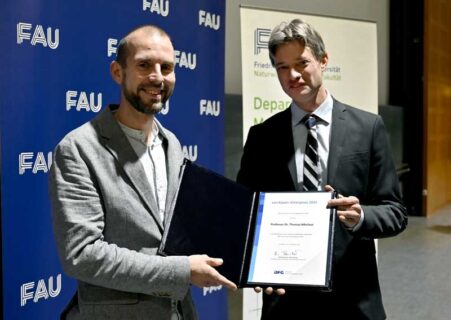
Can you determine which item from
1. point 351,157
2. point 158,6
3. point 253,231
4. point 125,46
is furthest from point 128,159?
point 158,6

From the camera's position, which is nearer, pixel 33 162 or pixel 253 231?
pixel 253 231

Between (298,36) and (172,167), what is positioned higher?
(298,36)

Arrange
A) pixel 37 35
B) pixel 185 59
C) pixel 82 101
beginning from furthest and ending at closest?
pixel 185 59 < pixel 82 101 < pixel 37 35

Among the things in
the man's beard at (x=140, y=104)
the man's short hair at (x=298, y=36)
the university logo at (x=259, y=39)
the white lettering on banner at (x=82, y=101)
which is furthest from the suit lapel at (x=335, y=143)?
the university logo at (x=259, y=39)

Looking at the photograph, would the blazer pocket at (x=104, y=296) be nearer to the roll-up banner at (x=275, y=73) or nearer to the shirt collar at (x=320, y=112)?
the shirt collar at (x=320, y=112)

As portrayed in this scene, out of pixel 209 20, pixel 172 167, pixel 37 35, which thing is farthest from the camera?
pixel 209 20

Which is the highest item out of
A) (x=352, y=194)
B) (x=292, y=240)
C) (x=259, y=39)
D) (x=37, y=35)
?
(x=259, y=39)

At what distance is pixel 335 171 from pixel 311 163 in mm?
76

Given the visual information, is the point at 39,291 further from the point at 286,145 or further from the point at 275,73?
the point at 275,73

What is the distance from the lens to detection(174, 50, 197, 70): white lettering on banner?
3.02 m

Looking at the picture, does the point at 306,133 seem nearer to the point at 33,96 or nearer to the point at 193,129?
the point at 33,96

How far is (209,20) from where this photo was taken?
3240 millimetres

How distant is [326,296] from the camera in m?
1.86

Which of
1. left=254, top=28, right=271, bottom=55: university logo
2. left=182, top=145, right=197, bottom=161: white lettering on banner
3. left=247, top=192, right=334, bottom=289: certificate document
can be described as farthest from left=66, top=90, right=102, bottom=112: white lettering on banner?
left=254, top=28, right=271, bottom=55: university logo
